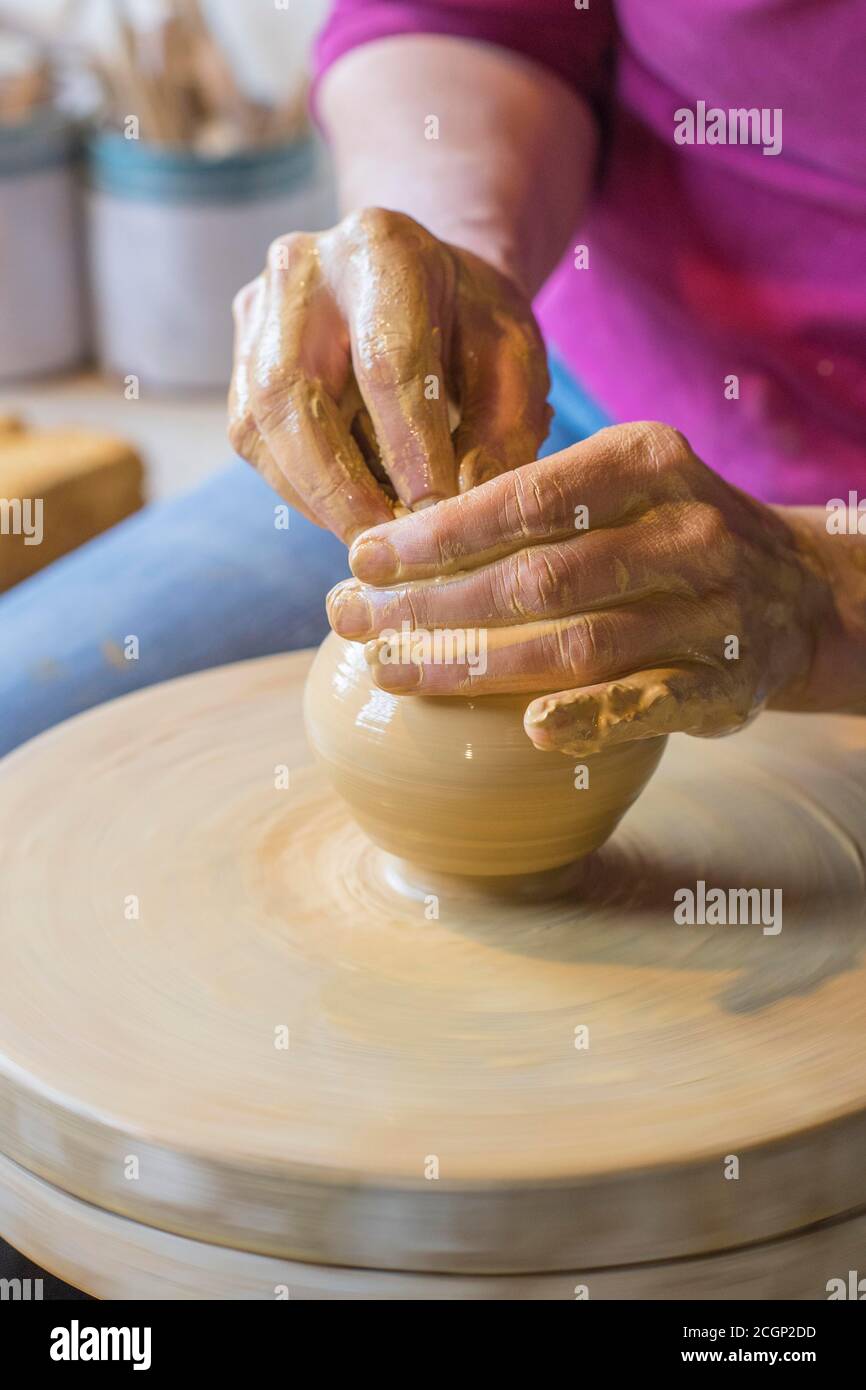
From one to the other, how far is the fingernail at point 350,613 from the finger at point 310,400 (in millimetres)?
94

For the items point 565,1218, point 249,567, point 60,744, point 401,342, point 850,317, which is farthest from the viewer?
point 249,567

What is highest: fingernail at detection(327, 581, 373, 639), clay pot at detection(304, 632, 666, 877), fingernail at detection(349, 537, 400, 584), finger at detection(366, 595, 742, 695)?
fingernail at detection(349, 537, 400, 584)

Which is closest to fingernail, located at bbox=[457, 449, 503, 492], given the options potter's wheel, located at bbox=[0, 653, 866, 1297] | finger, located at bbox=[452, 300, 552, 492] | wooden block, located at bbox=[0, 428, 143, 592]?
finger, located at bbox=[452, 300, 552, 492]

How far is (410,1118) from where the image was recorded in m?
0.89

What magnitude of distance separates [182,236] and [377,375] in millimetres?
2977

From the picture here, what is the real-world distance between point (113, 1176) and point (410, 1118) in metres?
0.17

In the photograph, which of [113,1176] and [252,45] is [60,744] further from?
[252,45]

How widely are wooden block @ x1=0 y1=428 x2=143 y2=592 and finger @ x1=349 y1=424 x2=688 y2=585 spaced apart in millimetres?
1204

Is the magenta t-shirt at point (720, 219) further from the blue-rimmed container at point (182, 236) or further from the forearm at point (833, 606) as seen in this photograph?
the blue-rimmed container at point (182, 236)

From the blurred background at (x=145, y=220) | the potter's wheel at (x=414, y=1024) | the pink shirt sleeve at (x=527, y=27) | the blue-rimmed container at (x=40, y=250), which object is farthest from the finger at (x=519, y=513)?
the blue-rimmed container at (x=40, y=250)

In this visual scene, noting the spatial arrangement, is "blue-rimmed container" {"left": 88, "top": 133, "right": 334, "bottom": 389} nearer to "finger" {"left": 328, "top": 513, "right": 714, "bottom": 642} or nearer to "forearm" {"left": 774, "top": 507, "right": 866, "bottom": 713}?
"forearm" {"left": 774, "top": 507, "right": 866, "bottom": 713}

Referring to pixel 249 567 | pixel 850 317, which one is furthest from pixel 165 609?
pixel 850 317

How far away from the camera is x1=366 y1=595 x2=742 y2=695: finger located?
954 mm

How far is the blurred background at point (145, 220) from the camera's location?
3.86 metres
